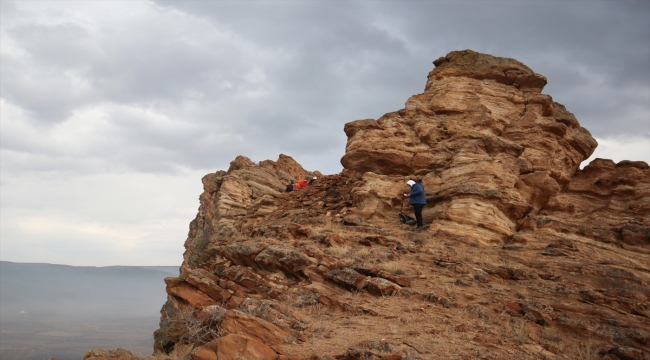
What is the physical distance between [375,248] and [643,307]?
6.86 metres

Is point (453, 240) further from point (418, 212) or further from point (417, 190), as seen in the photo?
point (417, 190)

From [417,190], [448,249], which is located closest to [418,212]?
[417,190]

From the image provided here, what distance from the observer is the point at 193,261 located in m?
20.4

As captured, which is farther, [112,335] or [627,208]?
[112,335]

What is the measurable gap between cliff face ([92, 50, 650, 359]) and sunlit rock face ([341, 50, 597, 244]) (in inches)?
2.4

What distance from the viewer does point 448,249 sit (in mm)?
14484

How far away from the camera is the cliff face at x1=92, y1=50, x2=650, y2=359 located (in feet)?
30.8

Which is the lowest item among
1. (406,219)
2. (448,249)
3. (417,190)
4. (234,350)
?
(234,350)

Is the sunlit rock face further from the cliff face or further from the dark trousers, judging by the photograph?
the dark trousers

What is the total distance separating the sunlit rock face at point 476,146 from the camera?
53.4 ft

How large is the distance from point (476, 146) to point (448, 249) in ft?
17.8

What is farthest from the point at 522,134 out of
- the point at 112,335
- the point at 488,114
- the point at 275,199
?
the point at 112,335

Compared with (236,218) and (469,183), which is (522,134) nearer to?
(469,183)

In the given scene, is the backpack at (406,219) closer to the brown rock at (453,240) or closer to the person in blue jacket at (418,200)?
the brown rock at (453,240)
